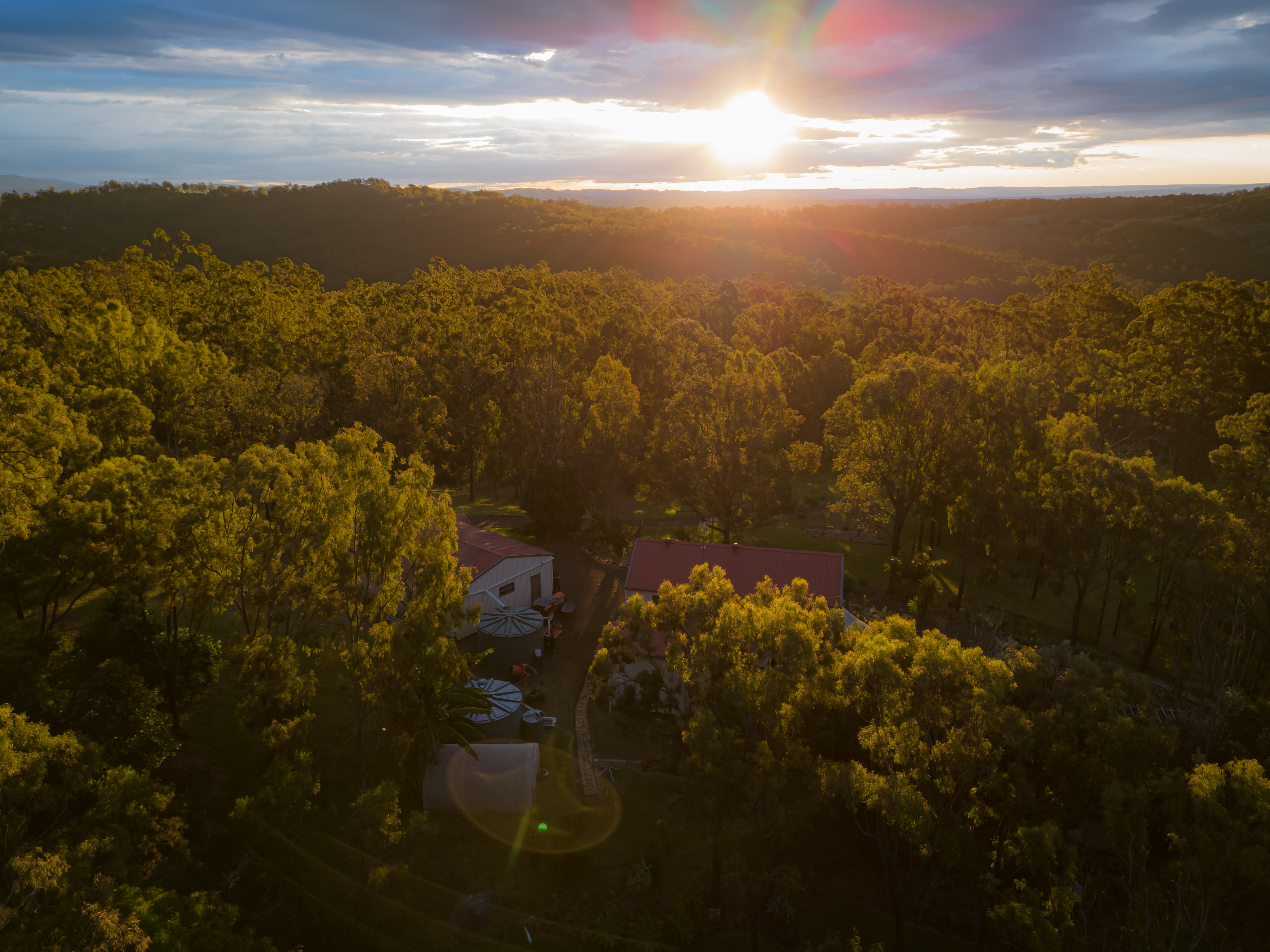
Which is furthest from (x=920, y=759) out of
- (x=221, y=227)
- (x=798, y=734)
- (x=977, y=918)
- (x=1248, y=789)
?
(x=221, y=227)

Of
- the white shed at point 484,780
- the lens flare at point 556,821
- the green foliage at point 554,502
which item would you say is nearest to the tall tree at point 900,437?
the green foliage at point 554,502

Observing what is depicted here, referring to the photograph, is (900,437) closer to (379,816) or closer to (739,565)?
(739,565)

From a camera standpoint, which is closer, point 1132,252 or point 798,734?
point 798,734

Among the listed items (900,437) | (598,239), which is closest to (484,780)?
(900,437)

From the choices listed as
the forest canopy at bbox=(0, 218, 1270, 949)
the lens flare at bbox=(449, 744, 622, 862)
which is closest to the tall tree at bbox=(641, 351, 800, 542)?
the forest canopy at bbox=(0, 218, 1270, 949)

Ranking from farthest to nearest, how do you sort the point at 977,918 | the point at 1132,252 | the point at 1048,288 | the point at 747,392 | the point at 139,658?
the point at 1132,252, the point at 1048,288, the point at 747,392, the point at 139,658, the point at 977,918

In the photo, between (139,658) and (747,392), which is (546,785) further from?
(747,392)

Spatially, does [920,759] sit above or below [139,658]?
above

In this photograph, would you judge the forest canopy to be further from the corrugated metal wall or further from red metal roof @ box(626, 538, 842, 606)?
the corrugated metal wall
